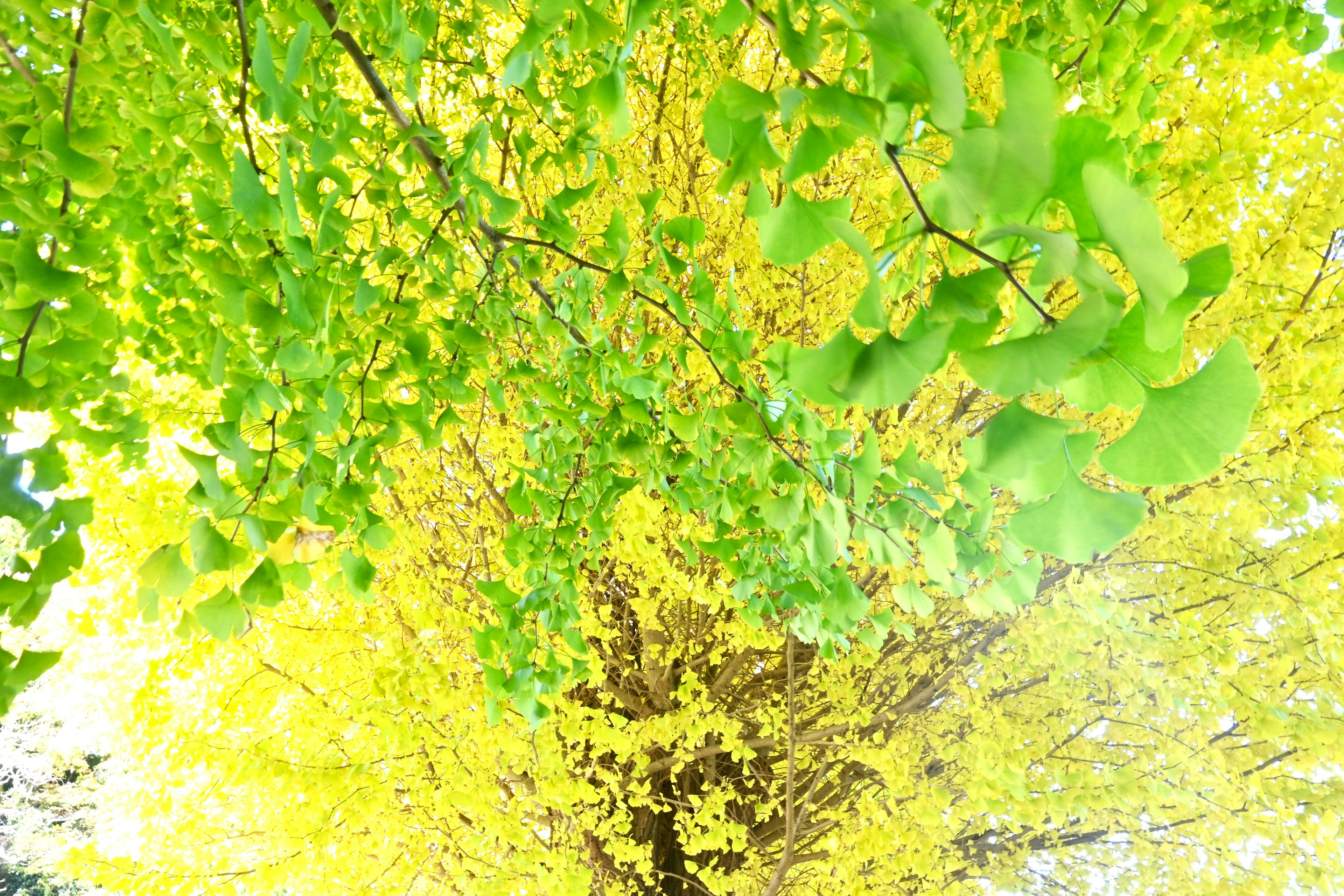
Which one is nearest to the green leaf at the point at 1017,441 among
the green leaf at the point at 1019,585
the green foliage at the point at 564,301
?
the green foliage at the point at 564,301

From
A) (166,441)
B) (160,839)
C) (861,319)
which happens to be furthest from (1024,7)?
(160,839)

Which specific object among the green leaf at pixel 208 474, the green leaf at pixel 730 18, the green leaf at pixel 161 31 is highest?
the green leaf at pixel 161 31

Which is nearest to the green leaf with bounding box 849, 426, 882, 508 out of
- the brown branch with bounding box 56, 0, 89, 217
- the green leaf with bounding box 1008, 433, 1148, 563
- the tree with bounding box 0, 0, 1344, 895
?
the tree with bounding box 0, 0, 1344, 895

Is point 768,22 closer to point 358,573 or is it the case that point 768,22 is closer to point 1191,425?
point 1191,425

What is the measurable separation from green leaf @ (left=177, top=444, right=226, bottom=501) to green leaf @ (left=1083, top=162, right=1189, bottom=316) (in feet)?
2.24

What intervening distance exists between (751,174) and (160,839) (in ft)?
15.1

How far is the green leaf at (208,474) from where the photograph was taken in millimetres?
654

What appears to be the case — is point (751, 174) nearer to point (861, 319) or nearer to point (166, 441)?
point (861, 319)

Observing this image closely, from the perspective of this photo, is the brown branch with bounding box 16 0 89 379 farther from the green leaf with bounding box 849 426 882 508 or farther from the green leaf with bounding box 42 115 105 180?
the green leaf with bounding box 849 426 882 508

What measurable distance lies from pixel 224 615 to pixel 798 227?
2.15ft

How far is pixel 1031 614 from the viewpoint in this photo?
8.93 ft

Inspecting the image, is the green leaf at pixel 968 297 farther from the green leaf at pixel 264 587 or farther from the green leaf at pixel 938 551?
the green leaf at pixel 264 587

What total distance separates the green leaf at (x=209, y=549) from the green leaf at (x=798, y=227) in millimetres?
562

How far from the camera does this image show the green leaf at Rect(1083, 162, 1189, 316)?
0.98 ft
